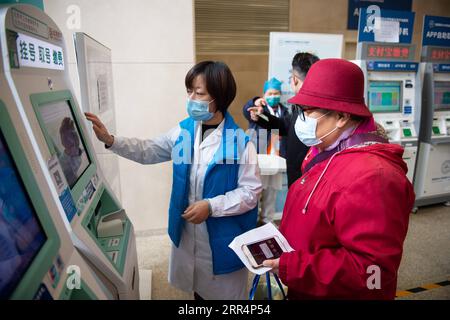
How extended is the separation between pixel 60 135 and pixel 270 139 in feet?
8.26

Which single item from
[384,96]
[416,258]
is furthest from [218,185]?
[384,96]

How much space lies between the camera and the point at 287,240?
4.03 feet

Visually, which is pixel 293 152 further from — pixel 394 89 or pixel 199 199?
pixel 394 89

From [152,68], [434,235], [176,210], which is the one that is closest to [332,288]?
[176,210]

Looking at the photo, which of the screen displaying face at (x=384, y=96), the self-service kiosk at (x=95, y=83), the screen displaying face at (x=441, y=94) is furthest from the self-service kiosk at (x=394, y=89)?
the self-service kiosk at (x=95, y=83)

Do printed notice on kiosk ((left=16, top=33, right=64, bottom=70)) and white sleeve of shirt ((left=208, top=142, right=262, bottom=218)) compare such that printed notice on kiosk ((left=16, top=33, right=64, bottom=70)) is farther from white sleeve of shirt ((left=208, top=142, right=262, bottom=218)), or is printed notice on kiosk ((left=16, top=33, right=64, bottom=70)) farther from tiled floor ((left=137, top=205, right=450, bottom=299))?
tiled floor ((left=137, top=205, right=450, bottom=299))

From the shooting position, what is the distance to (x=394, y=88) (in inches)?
143

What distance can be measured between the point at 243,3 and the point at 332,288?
4368mm

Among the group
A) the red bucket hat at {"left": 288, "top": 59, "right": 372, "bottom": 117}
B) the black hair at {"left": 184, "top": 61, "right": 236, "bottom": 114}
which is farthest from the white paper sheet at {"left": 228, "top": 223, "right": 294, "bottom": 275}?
the black hair at {"left": 184, "top": 61, "right": 236, "bottom": 114}

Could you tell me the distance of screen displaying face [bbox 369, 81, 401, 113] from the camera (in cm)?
352

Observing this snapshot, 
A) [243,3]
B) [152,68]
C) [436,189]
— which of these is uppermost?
[243,3]

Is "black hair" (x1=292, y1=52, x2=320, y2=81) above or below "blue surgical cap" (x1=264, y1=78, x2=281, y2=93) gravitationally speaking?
above

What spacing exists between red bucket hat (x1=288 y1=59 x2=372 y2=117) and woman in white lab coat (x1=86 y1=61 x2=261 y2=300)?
1.66ft

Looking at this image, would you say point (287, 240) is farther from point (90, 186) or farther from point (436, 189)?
point (436, 189)
